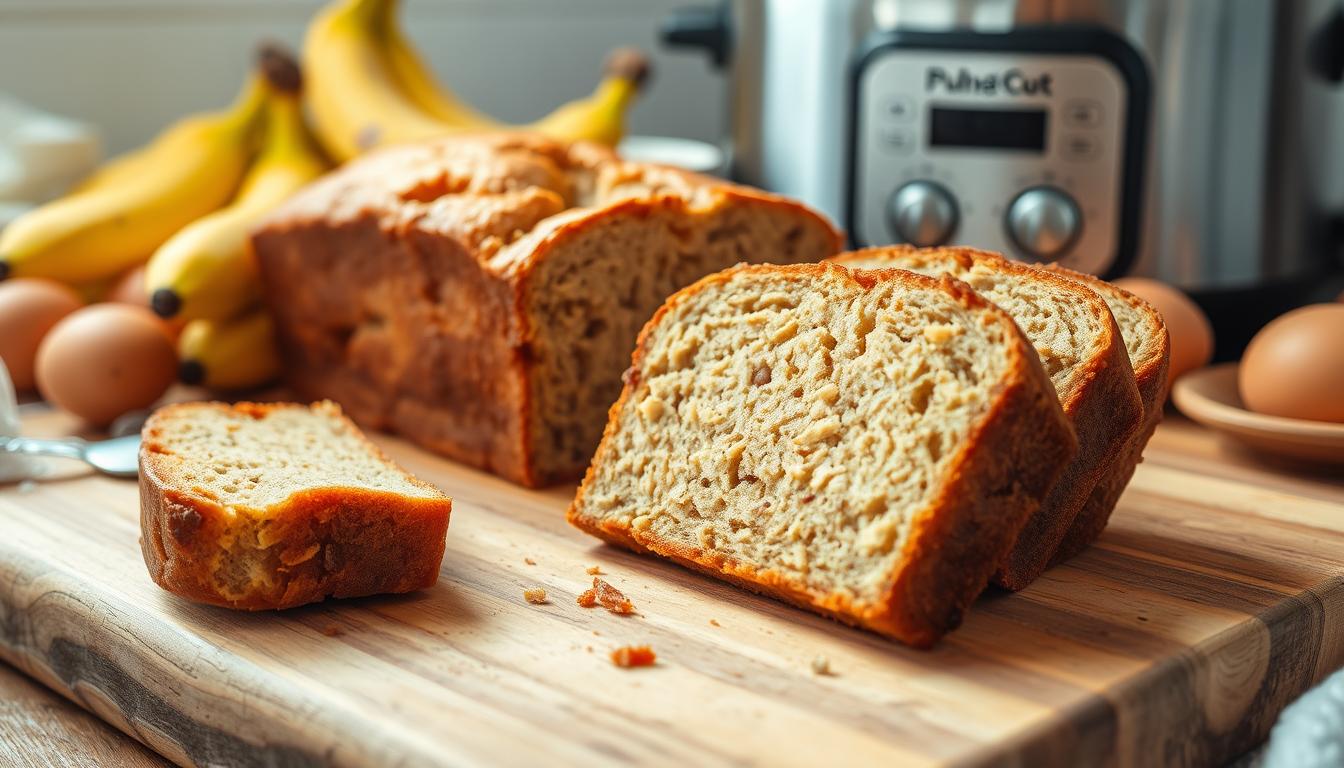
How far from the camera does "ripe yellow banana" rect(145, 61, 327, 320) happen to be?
2703mm

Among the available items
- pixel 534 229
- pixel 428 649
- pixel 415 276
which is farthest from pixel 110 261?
pixel 428 649

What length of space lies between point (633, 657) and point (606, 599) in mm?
202

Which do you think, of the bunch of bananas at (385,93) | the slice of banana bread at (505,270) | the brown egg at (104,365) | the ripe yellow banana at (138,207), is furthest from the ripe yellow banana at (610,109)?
the brown egg at (104,365)

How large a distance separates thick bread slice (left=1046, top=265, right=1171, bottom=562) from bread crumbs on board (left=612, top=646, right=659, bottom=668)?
62 centimetres

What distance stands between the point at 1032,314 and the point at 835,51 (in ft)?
3.34

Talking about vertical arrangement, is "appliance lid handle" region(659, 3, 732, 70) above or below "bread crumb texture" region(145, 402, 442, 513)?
above

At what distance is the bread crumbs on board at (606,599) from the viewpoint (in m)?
1.68

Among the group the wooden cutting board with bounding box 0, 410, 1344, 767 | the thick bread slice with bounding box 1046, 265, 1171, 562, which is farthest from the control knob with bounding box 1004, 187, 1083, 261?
the wooden cutting board with bounding box 0, 410, 1344, 767

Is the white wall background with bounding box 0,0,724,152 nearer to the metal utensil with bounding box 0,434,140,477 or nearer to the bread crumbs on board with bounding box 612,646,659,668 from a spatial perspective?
the metal utensil with bounding box 0,434,140,477

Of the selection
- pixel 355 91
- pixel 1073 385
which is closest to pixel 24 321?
pixel 355 91

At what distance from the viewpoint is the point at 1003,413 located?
1.50 metres

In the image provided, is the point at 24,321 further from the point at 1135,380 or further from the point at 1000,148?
the point at 1135,380

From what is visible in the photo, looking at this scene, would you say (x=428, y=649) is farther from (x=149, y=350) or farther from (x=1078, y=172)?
(x=1078, y=172)

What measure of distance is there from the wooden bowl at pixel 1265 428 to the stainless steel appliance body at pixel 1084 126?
1.04ft
